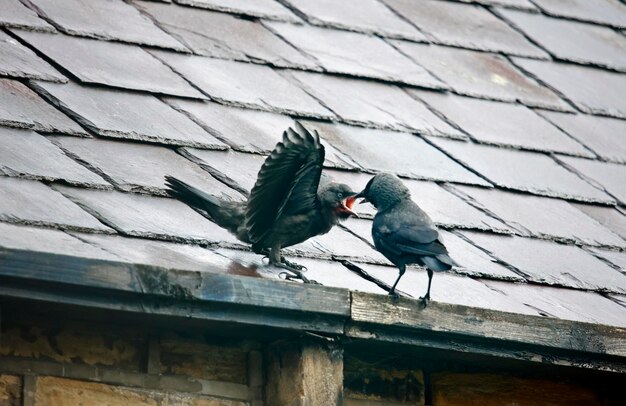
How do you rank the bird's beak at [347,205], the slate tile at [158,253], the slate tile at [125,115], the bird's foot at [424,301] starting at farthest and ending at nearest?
the slate tile at [125,115] → the bird's beak at [347,205] → the bird's foot at [424,301] → the slate tile at [158,253]

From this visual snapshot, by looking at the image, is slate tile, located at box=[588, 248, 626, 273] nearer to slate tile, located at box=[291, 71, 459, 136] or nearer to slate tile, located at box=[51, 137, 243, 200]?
slate tile, located at box=[291, 71, 459, 136]

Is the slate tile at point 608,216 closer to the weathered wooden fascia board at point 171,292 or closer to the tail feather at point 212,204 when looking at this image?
the tail feather at point 212,204

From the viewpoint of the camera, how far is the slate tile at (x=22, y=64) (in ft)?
20.1

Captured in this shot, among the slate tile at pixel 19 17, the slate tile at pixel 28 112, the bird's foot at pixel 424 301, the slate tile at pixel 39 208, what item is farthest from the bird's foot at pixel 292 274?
the slate tile at pixel 19 17

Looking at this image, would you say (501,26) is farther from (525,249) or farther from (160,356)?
(160,356)

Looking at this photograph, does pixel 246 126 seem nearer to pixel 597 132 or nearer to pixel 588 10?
pixel 597 132

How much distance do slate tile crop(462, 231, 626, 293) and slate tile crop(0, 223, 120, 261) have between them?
1887 mm

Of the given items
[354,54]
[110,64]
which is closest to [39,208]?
[110,64]

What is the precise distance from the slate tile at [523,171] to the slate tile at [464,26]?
3.10ft

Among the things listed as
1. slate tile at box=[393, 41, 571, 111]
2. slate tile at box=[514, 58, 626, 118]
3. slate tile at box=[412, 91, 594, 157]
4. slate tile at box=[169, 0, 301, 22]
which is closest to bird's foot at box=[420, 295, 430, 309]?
slate tile at box=[412, 91, 594, 157]

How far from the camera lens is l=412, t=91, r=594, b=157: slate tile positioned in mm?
7230

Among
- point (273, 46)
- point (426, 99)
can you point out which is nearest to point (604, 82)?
point (426, 99)

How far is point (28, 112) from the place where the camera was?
5859 millimetres

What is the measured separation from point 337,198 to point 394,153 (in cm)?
93
